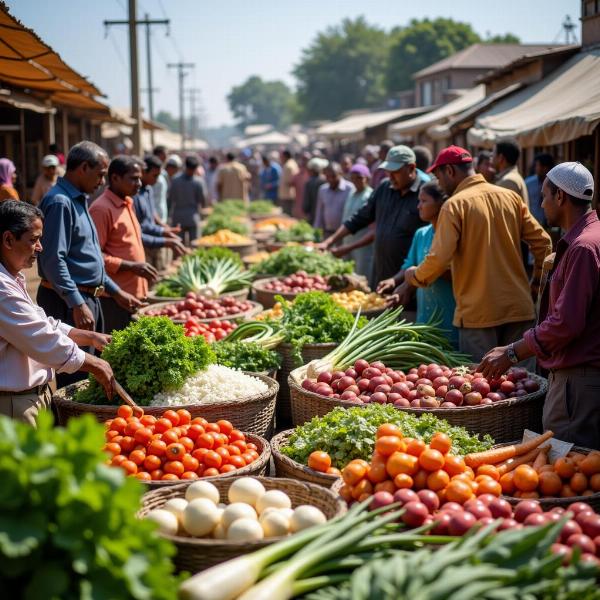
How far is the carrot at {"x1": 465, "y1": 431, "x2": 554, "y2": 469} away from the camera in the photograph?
386 centimetres

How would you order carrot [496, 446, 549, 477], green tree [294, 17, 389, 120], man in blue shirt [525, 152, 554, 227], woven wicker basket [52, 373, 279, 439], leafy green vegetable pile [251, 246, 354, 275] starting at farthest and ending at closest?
green tree [294, 17, 389, 120]
man in blue shirt [525, 152, 554, 227]
leafy green vegetable pile [251, 246, 354, 275]
woven wicker basket [52, 373, 279, 439]
carrot [496, 446, 549, 477]

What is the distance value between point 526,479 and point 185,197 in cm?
1216

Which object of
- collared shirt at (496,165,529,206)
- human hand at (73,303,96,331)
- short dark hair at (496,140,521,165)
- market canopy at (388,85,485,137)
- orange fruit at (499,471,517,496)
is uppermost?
market canopy at (388,85,485,137)

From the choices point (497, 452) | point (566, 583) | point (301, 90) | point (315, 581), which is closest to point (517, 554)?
point (566, 583)

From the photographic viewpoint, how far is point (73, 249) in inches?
227

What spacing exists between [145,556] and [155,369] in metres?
2.68

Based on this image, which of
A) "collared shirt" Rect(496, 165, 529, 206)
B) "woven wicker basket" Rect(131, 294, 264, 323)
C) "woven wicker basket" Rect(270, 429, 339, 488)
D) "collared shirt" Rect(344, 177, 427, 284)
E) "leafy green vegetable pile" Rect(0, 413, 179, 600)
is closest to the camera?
"leafy green vegetable pile" Rect(0, 413, 179, 600)

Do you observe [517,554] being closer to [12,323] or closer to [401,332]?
[12,323]

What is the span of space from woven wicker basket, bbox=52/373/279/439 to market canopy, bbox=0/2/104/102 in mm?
3108

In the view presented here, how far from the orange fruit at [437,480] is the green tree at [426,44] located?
79458 mm

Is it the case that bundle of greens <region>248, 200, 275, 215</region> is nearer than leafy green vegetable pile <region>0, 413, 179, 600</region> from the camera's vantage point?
No

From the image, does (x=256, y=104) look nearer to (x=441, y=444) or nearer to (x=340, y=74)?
(x=340, y=74)

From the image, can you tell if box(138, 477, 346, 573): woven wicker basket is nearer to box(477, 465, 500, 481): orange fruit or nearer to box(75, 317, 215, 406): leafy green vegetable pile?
box(477, 465, 500, 481): orange fruit

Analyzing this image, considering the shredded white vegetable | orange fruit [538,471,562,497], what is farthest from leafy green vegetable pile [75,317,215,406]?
orange fruit [538,471,562,497]
